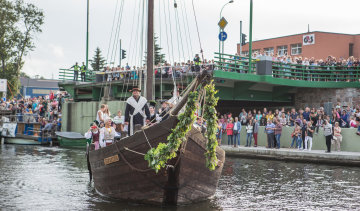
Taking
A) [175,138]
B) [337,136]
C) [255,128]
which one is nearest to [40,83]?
[255,128]

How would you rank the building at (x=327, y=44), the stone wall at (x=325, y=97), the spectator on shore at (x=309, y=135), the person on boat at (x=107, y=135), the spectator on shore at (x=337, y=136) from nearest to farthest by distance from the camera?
the person on boat at (x=107, y=135) < the spectator on shore at (x=337, y=136) < the spectator on shore at (x=309, y=135) < the stone wall at (x=325, y=97) < the building at (x=327, y=44)

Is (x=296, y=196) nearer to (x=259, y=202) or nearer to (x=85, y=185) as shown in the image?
(x=259, y=202)

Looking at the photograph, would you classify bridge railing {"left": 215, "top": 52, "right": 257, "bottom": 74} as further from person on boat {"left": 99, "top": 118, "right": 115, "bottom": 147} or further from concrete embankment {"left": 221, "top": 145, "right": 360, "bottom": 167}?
person on boat {"left": 99, "top": 118, "right": 115, "bottom": 147}

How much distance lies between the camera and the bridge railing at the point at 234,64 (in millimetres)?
25750

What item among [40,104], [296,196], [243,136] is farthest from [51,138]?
[296,196]

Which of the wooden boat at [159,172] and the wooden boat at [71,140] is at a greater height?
the wooden boat at [159,172]

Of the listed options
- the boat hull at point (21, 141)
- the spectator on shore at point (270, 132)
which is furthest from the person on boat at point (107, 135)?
the boat hull at point (21, 141)

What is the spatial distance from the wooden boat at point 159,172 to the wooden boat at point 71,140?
18.2 m

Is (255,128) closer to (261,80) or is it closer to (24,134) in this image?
(261,80)

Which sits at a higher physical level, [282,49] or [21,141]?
[282,49]

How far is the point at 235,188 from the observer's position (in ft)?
43.3

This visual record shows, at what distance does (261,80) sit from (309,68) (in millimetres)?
4756

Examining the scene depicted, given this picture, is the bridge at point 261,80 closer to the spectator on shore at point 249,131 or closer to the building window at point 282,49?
the spectator on shore at point 249,131

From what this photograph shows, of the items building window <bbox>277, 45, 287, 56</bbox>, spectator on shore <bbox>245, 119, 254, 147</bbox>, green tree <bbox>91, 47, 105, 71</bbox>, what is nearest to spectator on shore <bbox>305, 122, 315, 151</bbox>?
spectator on shore <bbox>245, 119, 254, 147</bbox>
